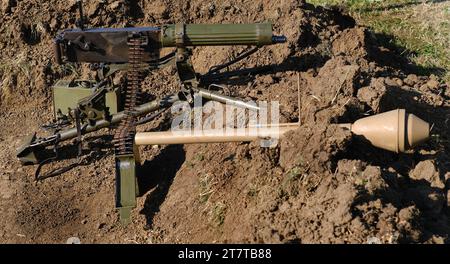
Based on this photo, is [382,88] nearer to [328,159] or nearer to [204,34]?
[328,159]

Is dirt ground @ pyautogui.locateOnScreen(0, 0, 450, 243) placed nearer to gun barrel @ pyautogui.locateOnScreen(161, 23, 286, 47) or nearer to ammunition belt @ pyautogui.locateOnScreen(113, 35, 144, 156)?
ammunition belt @ pyautogui.locateOnScreen(113, 35, 144, 156)

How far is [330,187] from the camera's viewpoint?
16.9ft

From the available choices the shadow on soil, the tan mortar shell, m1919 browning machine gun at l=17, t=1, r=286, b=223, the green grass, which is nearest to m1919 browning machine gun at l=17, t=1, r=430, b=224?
m1919 browning machine gun at l=17, t=1, r=286, b=223

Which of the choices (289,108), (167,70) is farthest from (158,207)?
(167,70)

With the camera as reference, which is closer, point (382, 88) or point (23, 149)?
point (382, 88)

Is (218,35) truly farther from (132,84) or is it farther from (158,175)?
(158,175)

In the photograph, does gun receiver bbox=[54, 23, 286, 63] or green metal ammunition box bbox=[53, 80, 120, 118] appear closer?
gun receiver bbox=[54, 23, 286, 63]

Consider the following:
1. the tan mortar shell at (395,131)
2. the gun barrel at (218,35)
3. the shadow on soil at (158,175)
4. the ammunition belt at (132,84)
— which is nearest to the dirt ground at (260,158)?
the shadow on soil at (158,175)

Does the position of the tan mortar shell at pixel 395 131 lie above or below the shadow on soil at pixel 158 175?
above

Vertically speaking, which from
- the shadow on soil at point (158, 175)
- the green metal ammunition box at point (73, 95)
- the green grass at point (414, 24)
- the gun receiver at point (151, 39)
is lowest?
the shadow on soil at point (158, 175)

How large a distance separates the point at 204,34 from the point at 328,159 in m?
1.72

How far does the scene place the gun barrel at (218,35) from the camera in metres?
6.45

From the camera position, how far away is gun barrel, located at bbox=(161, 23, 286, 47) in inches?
254

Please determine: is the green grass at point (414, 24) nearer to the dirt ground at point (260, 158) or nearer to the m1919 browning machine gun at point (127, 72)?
the dirt ground at point (260, 158)
